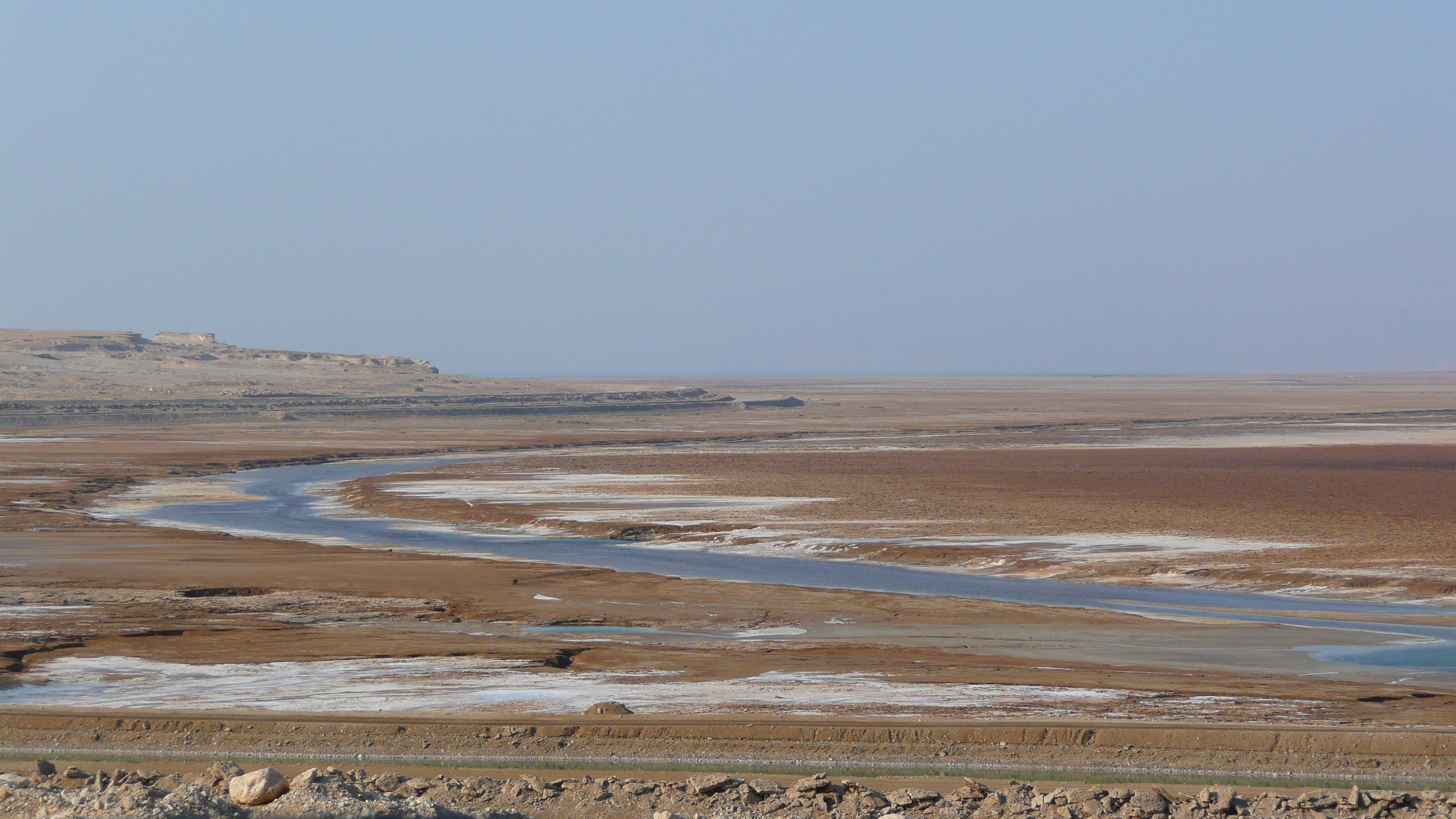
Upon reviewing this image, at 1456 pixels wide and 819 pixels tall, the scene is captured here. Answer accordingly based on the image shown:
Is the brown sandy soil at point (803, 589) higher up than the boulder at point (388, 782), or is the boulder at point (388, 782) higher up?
the boulder at point (388, 782)

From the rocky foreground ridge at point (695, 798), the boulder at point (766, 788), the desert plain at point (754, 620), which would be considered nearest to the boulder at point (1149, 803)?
the rocky foreground ridge at point (695, 798)

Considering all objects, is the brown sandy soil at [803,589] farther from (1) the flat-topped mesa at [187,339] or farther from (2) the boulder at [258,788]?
(1) the flat-topped mesa at [187,339]

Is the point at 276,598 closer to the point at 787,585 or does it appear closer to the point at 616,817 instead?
the point at 787,585

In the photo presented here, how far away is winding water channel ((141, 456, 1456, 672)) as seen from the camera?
17.5 meters

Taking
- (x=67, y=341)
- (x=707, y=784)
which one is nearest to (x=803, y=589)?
(x=707, y=784)

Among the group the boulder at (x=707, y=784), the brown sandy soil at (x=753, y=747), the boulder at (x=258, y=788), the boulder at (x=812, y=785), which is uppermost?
the boulder at (x=258, y=788)

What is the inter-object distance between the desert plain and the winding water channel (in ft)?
0.49

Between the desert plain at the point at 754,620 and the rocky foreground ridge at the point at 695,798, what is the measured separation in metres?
0.07

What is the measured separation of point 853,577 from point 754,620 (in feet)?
18.6

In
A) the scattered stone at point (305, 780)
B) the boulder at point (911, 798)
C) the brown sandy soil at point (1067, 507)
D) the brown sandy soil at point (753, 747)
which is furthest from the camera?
the brown sandy soil at point (1067, 507)

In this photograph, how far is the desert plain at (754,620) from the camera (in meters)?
10.7

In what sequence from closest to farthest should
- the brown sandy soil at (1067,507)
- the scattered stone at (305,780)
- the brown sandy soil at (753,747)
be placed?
the scattered stone at (305,780), the brown sandy soil at (753,747), the brown sandy soil at (1067,507)

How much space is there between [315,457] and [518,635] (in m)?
41.3

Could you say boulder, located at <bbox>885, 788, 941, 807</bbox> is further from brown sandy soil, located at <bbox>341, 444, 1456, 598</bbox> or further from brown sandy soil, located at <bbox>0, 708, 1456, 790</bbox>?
brown sandy soil, located at <bbox>341, 444, 1456, 598</bbox>
